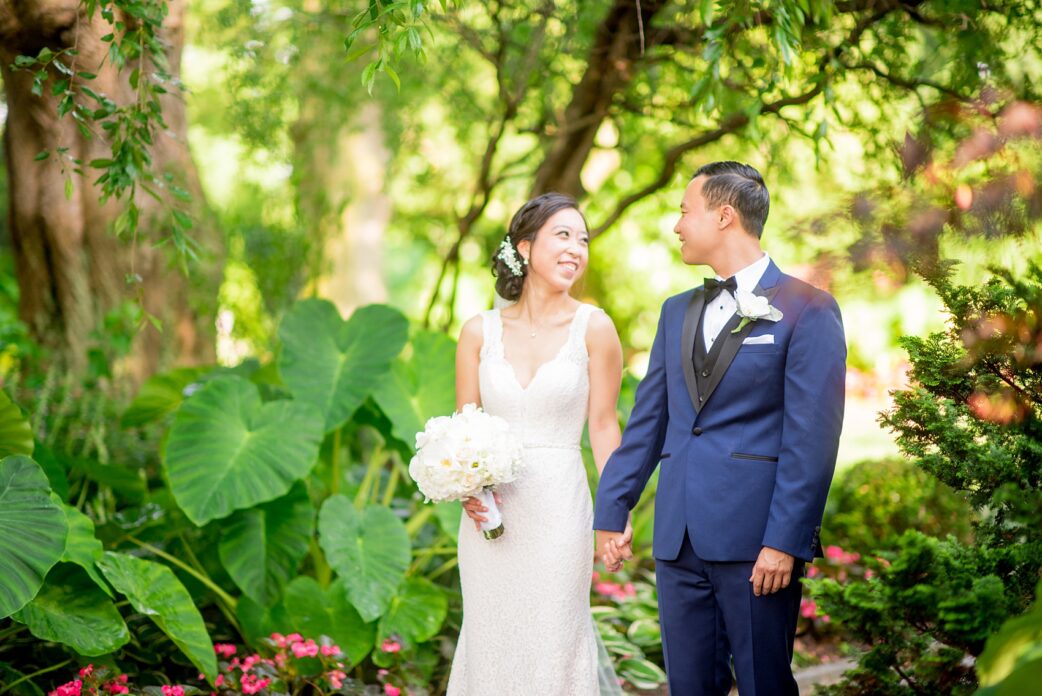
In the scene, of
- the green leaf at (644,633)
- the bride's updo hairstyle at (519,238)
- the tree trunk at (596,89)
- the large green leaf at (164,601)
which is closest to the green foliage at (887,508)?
the green leaf at (644,633)

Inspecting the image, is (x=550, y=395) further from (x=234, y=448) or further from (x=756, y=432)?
(x=234, y=448)

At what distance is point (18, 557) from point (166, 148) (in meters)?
3.68

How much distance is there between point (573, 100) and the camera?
5289mm

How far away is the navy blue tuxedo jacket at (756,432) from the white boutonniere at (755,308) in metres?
0.05

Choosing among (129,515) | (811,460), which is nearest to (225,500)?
(129,515)

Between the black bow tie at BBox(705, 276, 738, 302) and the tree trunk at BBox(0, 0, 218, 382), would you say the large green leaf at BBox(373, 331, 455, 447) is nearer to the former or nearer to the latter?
the tree trunk at BBox(0, 0, 218, 382)

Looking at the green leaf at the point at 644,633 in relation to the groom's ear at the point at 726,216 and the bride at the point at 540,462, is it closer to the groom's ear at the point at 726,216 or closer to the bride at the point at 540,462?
the bride at the point at 540,462

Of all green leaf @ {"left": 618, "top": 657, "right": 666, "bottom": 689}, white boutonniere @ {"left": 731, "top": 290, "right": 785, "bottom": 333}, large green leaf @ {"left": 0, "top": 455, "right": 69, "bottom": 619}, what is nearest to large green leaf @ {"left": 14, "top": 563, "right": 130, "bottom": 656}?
large green leaf @ {"left": 0, "top": 455, "right": 69, "bottom": 619}

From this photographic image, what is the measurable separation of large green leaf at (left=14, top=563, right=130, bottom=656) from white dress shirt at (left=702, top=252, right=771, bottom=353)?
1994mm

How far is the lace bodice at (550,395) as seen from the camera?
124 inches

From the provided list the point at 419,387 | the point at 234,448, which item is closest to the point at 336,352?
the point at 419,387

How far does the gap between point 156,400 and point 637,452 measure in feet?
9.11

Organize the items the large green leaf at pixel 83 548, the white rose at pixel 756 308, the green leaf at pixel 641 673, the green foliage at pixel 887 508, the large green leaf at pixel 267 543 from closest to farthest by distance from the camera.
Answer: the white rose at pixel 756 308
the large green leaf at pixel 83 548
the large green leaf at pixel 267 543
the green leaf at pixel 641 673
the green foliage at pixel 887 508

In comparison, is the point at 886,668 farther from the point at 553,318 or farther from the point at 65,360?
the point at 65,360
